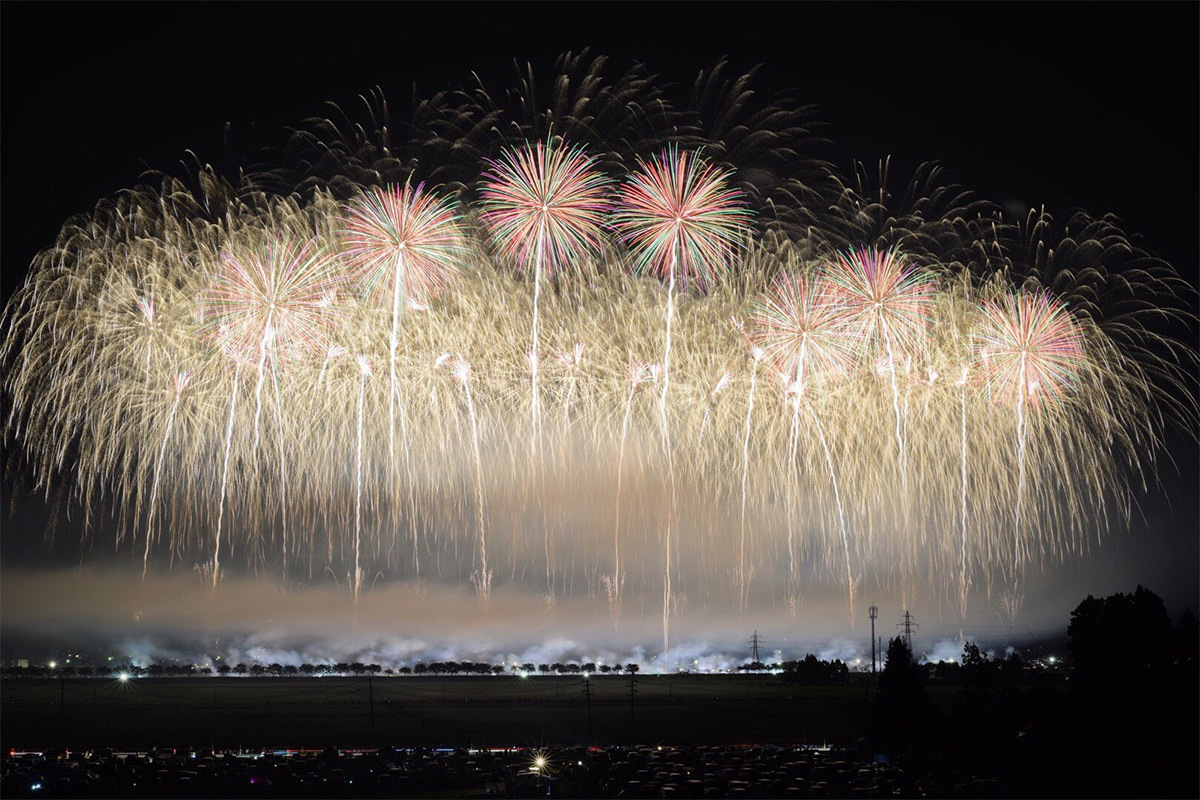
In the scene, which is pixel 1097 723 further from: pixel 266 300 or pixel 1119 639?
pixel 266 300

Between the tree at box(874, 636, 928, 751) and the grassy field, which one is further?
the grassy field

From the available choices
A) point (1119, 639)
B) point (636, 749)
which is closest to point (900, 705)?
point (636, 749)

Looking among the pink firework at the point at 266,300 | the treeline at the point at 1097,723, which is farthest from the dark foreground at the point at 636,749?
the pink firework at the point at 266,300

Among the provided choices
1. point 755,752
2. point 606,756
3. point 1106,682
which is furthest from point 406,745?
point 1106,682

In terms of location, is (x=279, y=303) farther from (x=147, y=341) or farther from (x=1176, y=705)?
(x=1176, y=705)

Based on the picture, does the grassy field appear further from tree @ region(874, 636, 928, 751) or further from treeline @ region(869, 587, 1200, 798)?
treeline @ region(869, 587, 1200, 798)

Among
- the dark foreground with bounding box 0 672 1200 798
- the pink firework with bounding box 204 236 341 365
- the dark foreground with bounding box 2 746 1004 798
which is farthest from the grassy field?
the pink firework with bounding box 204 236 341 365

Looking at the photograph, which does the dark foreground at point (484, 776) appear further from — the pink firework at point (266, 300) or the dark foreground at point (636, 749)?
the pink firework at point (266, 300)
